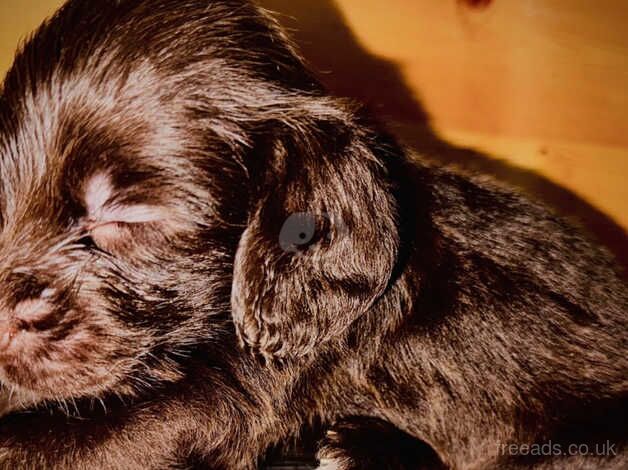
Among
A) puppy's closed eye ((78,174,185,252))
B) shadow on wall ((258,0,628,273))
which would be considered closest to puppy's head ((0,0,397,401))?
puppy's closed eye ((78,174,185,252))

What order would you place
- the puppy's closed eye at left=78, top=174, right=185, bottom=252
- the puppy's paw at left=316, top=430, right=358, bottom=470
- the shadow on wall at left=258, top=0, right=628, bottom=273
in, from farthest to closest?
the shadow on wall at left=258, top=0, right=628, bottom=273 → the puppy's paw at left=316, top=430, right=358, bottom=470 → the puppy's closed eye at left=78, top=174, right=185, bottom=252

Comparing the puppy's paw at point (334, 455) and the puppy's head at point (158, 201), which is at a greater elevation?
the puppy's head at point (158, 201)

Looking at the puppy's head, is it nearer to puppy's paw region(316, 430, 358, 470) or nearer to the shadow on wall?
puppy's paw region(316, 430, 358, 470)

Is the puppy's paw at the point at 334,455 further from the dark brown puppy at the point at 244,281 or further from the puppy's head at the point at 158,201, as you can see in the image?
the puppy's head at the point at 158,201

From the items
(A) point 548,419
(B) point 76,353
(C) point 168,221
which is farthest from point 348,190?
(A) point 548,419

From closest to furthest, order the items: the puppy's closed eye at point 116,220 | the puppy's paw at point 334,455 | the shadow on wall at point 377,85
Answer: the puppy's closed eye at point 116,220, the puppy's paw at point 334,455, the shadow on wall at point 377,85

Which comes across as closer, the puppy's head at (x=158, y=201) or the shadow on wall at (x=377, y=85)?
the puppy's head at (x=158, y=201)

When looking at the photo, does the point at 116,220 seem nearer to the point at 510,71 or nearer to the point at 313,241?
the point at 313,241

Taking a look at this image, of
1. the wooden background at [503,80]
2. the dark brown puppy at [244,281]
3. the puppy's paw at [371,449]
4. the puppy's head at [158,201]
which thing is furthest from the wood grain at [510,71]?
the puppy's paw at [371,449]
